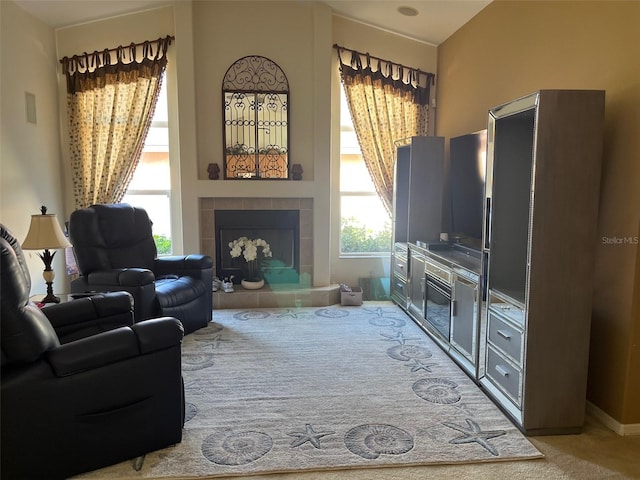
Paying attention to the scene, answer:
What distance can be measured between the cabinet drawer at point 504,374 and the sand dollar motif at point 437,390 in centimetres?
25

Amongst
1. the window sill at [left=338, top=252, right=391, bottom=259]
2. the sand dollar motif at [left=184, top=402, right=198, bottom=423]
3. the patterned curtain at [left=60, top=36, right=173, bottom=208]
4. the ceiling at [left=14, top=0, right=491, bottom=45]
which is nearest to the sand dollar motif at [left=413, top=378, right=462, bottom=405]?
the sand dollar motif at [left=184, top=402, right=198, bottom=423]

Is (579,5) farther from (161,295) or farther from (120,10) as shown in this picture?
(120,10)

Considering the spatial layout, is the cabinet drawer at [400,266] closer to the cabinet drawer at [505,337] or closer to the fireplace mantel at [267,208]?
the fireplace mantel at [267,208]

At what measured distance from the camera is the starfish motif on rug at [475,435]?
2.40 metres

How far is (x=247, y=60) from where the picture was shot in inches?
196

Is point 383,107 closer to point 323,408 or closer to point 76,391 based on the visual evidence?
point 323,408

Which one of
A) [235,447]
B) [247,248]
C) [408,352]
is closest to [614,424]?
[408,352]

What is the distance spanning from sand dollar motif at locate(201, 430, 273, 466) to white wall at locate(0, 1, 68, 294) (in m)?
2.81

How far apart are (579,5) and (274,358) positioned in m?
3.05

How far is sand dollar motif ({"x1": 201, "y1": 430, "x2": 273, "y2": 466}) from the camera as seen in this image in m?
2.27

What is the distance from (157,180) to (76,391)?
3604 millimetres

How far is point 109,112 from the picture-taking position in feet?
16.4

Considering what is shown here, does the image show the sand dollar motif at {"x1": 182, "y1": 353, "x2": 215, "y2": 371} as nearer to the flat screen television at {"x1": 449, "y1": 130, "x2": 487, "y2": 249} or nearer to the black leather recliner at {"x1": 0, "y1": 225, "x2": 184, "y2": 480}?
the black leather recliner at {"x1": 0, "y1": 225, "x2": 184, "y2": 480}

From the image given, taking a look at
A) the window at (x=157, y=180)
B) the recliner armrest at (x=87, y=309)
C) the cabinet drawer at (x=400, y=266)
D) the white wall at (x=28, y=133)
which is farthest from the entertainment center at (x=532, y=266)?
the white wall at (x=28, y=133)
